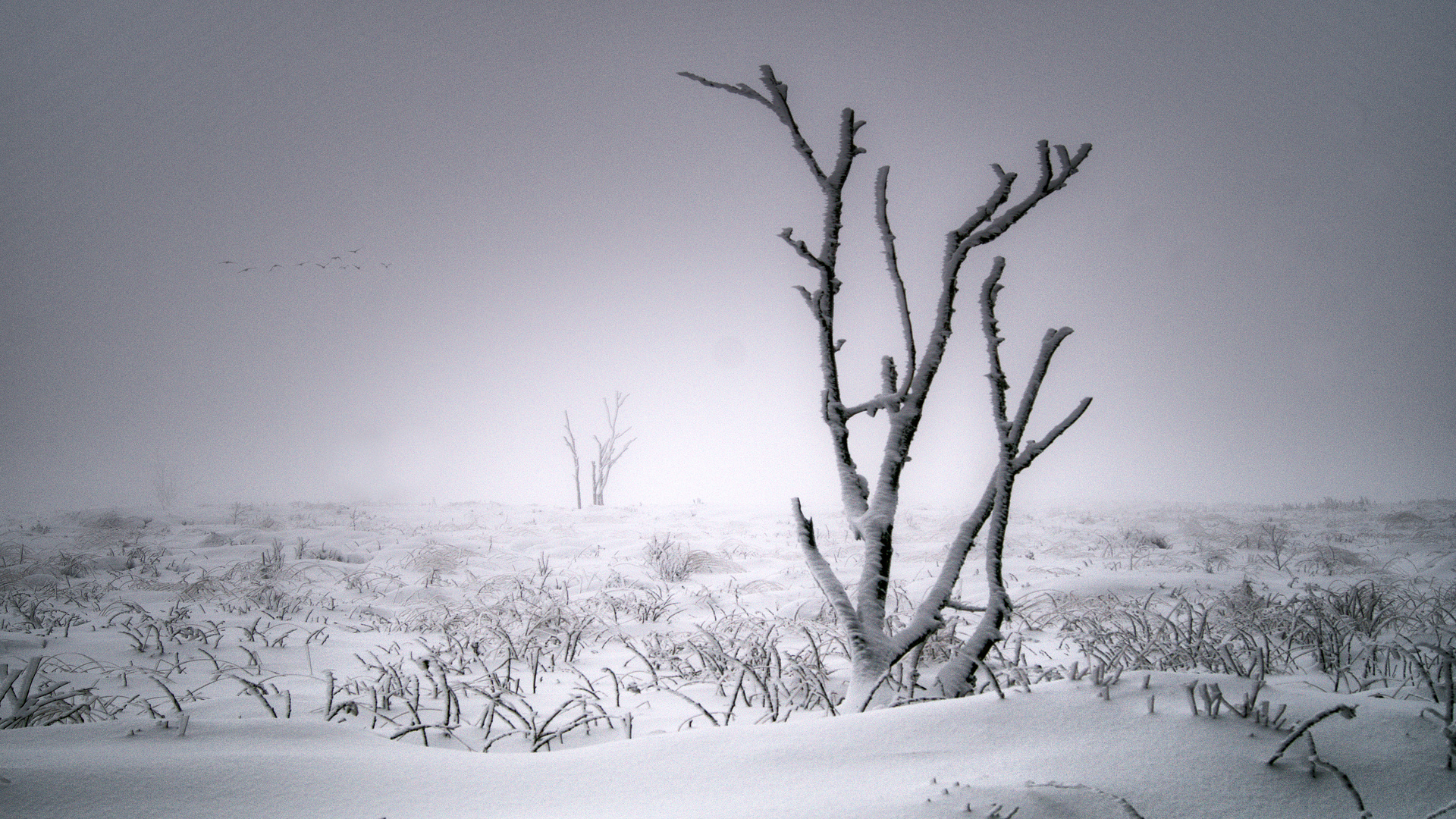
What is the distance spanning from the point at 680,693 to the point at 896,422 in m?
1.33

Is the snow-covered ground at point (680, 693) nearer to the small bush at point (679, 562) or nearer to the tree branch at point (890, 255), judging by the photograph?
the small bush at point (679, 562)

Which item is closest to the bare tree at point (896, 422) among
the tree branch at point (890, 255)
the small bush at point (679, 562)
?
the tree branch at point (890, 255)

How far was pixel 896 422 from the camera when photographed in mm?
1996

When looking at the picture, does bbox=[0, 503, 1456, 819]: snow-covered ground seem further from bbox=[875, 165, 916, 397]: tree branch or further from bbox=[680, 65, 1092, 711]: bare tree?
bbox=[875, 165, 916, 397]: tree branch

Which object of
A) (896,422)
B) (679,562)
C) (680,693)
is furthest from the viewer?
(679,562)

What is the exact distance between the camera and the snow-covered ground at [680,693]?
1.05m

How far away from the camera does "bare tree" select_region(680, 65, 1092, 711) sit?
1.83m

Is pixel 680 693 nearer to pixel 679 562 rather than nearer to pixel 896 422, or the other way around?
pixel 896 422

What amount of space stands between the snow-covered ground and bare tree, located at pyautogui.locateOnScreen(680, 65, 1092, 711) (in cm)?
17

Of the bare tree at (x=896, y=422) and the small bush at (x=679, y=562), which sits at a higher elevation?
the bare tree at (x=896, y=422)

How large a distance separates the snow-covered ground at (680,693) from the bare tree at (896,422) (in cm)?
17

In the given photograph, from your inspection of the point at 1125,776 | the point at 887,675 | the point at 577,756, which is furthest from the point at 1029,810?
the point at 577,756

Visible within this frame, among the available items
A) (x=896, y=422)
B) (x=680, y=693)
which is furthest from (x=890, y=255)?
(x=680, y=693)

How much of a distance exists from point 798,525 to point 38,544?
12.0m
